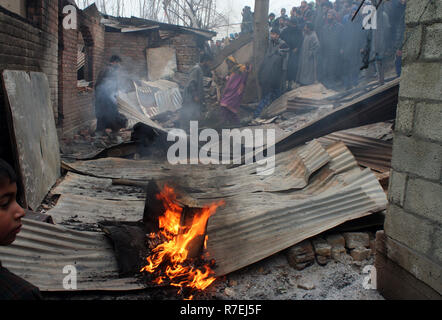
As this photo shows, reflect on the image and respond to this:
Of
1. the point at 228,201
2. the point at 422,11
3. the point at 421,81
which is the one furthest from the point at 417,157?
the point at 228,201

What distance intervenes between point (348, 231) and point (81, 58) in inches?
527

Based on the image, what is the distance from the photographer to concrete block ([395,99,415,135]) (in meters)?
2.53

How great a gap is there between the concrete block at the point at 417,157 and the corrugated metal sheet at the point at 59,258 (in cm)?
218

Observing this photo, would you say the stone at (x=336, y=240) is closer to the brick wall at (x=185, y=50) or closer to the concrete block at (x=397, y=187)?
the concrete block at (x=397, y=187)

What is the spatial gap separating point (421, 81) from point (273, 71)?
10044 mm

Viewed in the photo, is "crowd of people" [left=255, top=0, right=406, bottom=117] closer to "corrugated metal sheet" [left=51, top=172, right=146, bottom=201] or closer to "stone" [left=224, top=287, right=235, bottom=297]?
"corrugated metal sheet" [left=51, top=172, right=146, bottom=201]

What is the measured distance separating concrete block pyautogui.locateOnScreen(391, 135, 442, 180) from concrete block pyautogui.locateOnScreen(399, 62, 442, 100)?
31 centimetres

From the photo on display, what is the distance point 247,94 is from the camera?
14297 mm

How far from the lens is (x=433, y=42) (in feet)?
7.67

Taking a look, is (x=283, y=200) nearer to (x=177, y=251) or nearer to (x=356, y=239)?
(x=356, y=239)

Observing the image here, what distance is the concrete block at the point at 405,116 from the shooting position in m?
2.53

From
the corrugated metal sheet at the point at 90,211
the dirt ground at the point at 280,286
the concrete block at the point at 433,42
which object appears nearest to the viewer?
the concrete block at the point at 433,42

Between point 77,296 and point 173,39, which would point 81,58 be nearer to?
point 173,39

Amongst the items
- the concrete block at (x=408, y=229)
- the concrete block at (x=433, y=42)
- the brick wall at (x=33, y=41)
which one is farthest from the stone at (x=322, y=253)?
the brick wall at (x=33, y=41)
